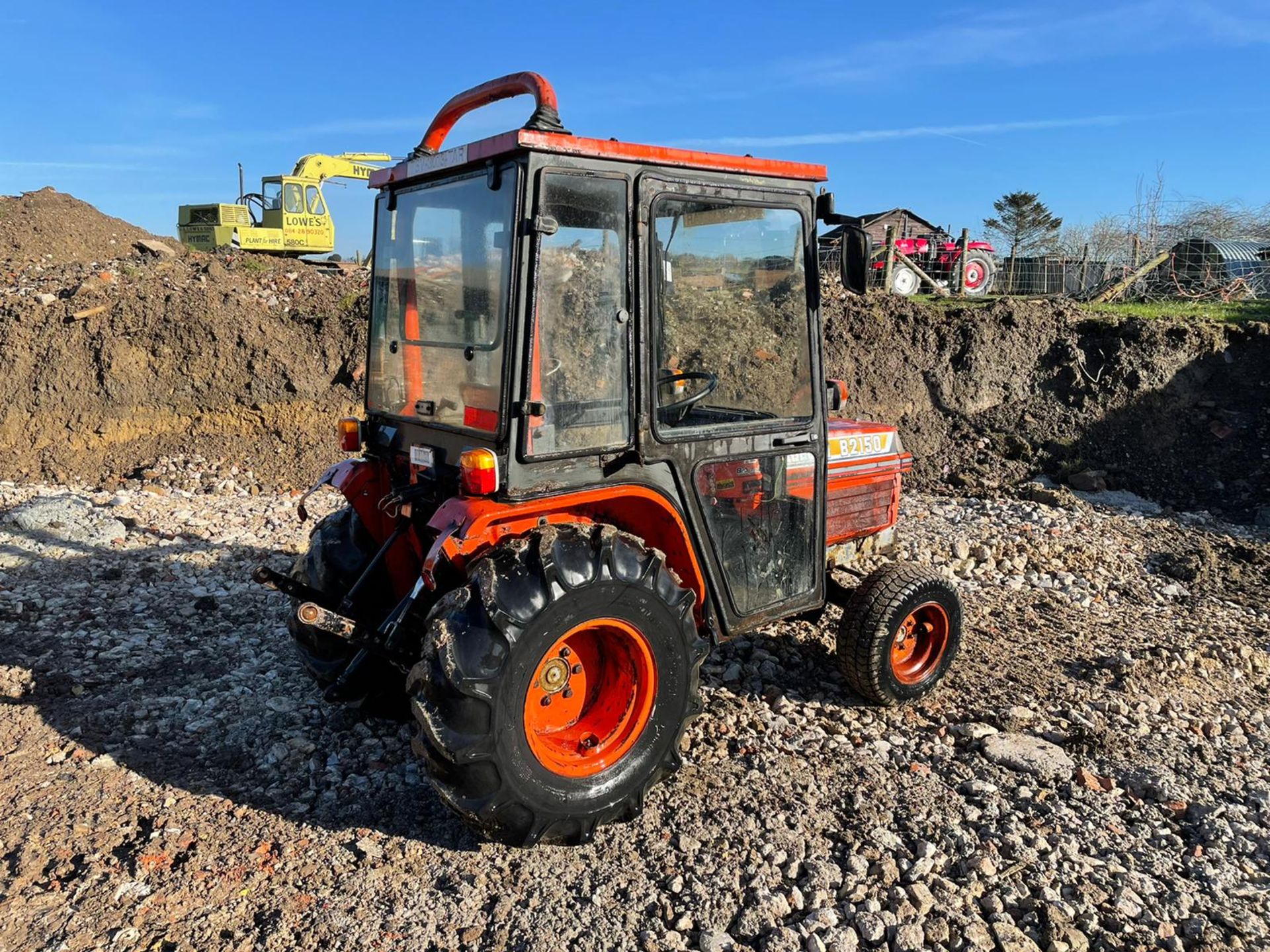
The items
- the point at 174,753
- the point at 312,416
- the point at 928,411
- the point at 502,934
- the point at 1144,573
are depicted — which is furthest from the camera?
the point at 928,411

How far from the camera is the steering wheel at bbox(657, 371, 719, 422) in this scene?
3549 mm

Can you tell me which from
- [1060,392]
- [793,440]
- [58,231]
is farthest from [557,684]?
[58,231]

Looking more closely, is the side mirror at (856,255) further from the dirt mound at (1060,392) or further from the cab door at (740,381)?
the dirt mound at (1060,392)

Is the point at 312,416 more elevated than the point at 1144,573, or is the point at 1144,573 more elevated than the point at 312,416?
the point at 312,416

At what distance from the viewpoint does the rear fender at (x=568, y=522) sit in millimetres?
3105

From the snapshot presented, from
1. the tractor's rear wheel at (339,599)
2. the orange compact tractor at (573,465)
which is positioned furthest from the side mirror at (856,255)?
the tractor's rear wheel at (339,599)

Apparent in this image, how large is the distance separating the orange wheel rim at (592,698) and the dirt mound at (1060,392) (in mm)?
7199

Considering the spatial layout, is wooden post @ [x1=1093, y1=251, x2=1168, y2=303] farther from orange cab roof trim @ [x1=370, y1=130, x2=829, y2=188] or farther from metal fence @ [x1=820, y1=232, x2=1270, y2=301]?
orange cab roof trim @ [x1=370, y1=130, x2=829, y2=188]

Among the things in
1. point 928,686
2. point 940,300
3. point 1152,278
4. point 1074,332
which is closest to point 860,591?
point 928,686

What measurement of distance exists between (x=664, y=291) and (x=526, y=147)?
80 cm

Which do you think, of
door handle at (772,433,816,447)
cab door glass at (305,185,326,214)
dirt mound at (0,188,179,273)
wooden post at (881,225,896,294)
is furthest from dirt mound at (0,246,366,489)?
wooden post at (881,225,896,294)

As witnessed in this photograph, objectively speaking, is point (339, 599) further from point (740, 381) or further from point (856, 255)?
point (856, 255)

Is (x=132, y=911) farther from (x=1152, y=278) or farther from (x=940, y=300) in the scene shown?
(x=1152, y=278)

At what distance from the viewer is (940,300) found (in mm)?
13641
